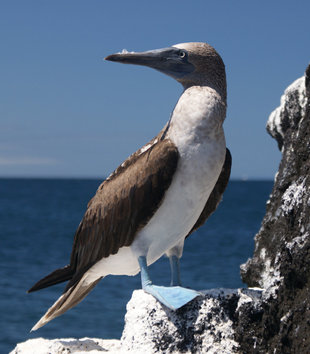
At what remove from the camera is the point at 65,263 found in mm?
37000

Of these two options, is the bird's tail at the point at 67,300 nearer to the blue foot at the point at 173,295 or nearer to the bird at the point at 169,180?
the bird at the point at 169,180

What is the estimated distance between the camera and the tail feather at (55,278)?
5371mm

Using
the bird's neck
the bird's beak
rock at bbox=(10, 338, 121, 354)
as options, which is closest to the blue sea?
rock at bbox=(10, 338, 121, 354)

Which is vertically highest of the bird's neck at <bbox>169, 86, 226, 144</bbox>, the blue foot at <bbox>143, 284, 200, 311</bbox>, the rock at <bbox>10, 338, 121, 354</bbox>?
the bird's neck at <bbox>169, 86, 226, 144</bbox>

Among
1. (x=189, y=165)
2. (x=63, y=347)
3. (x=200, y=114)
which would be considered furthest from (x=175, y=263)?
(x=200, y=114)

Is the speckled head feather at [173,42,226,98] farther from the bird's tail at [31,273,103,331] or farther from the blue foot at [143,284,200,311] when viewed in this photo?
the bird's tail at [31,273,103,331]

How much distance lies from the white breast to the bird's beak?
0.20 metres

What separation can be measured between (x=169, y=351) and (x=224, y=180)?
1.62m

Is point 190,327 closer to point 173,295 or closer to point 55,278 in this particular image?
point 173,295

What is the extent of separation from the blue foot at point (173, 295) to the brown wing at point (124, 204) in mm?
512

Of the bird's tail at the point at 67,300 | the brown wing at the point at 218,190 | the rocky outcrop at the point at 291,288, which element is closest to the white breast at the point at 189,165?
the brown wing at the point at 218,190

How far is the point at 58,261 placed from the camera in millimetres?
38938

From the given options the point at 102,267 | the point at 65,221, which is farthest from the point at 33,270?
the point at 65,221

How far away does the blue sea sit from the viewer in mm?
20281
